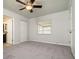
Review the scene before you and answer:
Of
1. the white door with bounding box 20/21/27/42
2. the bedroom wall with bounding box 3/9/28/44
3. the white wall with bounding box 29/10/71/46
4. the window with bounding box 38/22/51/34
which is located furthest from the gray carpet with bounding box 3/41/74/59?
the white door with bounding box 20/21/27/42

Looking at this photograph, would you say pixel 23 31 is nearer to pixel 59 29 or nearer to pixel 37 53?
pixel 59 29

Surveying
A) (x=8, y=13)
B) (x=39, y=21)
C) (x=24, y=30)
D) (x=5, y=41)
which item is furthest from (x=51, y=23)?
(x=5, y=41)

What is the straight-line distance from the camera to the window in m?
5.70

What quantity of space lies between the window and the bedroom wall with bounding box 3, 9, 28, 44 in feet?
4.76

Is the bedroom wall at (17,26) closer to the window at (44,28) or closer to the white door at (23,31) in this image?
the white door at (23,31)

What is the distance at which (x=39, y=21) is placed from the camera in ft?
20.2

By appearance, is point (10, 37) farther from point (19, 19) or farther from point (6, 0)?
point (6, 0)

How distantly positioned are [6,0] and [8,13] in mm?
1299

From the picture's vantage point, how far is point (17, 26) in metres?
5.42

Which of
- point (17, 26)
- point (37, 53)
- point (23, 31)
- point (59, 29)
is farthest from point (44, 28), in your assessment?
point (37, 53)

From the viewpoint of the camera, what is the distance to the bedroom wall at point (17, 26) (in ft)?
16.3

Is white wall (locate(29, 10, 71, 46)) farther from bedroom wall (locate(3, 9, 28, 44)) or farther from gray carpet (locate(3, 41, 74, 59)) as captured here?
bedroom wall (locate(3, 9, 28, 44))

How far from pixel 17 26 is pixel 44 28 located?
2.29 metres

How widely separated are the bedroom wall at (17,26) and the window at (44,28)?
4.76ft
